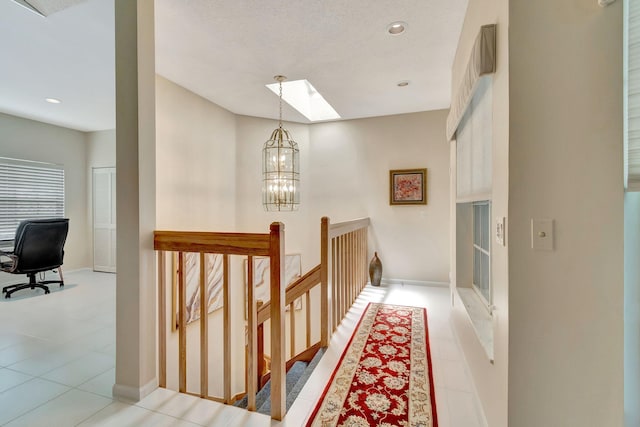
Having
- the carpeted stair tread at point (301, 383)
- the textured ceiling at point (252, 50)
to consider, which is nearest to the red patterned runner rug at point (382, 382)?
the carpeted stair tread at point (301, 383)

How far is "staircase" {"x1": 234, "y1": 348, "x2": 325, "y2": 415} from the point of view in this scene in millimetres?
1881

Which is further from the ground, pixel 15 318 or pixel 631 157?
pixel 631 157

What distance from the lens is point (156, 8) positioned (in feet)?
6.86

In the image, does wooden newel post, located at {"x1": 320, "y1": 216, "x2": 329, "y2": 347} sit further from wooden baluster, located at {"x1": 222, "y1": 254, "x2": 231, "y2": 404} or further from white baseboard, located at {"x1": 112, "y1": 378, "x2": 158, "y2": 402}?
white baseboard, located at {"x1": 112, "y1": 378, "x2": 158, "y2": 402}

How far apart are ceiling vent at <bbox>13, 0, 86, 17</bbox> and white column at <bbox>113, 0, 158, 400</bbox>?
603 mm

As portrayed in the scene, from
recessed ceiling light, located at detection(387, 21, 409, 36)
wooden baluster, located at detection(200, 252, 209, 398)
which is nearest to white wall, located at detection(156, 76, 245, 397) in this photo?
wooden baluster, located at detection(200, 252, 209, 398)

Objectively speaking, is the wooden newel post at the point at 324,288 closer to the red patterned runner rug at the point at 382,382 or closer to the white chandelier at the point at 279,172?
the red patterned runner rug at the point at 382,382

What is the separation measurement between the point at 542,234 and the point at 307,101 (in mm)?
3957

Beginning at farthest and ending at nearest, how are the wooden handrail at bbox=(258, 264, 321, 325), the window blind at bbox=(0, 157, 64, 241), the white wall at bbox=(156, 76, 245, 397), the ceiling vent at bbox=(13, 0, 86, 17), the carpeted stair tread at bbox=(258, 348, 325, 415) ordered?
the window blind at bbox=(0, 157, 64, 241) → the white wall at bbox=(156, 76, 245, 397) → the wooden handrail at bbox=(258, 264, 321, 325) → the ceiling vent at bbox=(13, 0, 86, 17) → the carpeted stair tread at bbox=(258, 348, 325, 415)

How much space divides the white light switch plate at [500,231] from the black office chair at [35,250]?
5271 mm

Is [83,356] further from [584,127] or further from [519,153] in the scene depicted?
[584,127]

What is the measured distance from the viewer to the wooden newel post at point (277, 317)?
1.60m

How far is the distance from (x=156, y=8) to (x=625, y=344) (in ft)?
10.8

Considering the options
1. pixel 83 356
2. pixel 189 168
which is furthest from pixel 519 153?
pixel 189 168
